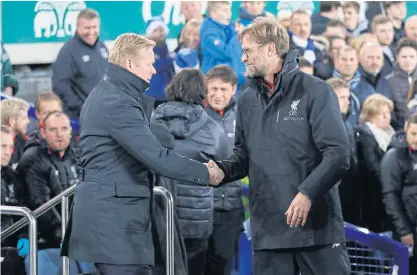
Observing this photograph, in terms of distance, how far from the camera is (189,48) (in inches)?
440

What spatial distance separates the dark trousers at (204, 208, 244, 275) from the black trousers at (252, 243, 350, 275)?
2.05 m

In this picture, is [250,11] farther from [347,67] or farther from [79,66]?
[79,66]

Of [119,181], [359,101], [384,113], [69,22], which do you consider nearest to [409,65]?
[359,101]

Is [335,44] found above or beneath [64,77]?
above

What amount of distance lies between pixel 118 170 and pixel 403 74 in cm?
661

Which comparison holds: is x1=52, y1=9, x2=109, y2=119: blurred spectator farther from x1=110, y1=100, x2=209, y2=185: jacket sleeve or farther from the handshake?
x1=110, y1=100, x2=209, y2=185: jacket sleeve

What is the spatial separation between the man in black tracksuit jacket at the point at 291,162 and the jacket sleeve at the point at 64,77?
4.66 meters

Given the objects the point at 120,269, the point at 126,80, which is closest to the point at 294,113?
the point at 126,80

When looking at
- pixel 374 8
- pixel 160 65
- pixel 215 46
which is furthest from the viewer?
pixel 374 8

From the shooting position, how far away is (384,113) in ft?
30.9

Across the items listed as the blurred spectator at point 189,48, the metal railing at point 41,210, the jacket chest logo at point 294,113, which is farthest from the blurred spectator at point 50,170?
the blurred spectator at point 189,48

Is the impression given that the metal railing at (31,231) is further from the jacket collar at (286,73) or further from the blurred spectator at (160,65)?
the blurred spectator at (160,65)

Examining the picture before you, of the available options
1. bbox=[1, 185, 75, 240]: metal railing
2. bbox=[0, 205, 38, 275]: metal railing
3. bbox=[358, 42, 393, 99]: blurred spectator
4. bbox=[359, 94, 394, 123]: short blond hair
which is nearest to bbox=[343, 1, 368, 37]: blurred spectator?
bbox=[358, 42, 393, 99]: blurred spectator

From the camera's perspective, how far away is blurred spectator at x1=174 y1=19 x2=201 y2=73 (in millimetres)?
11031
